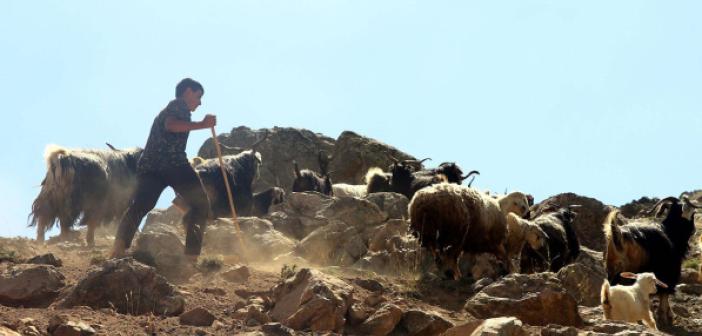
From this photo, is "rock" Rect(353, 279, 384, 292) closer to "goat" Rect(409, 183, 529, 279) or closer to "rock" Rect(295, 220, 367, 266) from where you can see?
"goat" Rect(409, 183, 529, 279)

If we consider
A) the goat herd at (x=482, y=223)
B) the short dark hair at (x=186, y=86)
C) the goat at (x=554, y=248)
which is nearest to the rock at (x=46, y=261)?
the goat herd at (x=482, y=223)

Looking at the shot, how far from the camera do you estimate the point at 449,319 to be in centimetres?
662

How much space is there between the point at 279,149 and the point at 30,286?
62.7 feet

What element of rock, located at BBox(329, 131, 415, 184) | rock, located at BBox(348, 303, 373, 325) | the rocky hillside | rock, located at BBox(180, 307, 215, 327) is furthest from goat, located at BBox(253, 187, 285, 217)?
rock, located at BBox(180, 307, 215, 327)

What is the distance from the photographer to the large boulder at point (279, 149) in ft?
81.0

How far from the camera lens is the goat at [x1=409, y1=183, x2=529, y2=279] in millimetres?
10102

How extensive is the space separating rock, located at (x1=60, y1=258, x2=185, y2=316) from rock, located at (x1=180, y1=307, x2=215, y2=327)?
0.39 metres

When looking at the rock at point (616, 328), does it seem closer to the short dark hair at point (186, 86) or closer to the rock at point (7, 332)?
the rock at point (7, 332)

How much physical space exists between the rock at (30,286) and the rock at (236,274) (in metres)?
1.75

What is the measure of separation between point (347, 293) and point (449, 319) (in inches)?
37.3

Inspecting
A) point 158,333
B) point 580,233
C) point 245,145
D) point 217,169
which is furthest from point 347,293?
point 245,145

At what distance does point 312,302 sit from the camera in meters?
6.30

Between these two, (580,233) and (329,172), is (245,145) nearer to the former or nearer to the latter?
(329,172)

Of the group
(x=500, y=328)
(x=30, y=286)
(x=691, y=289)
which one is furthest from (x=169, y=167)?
(x=691, y=289)
